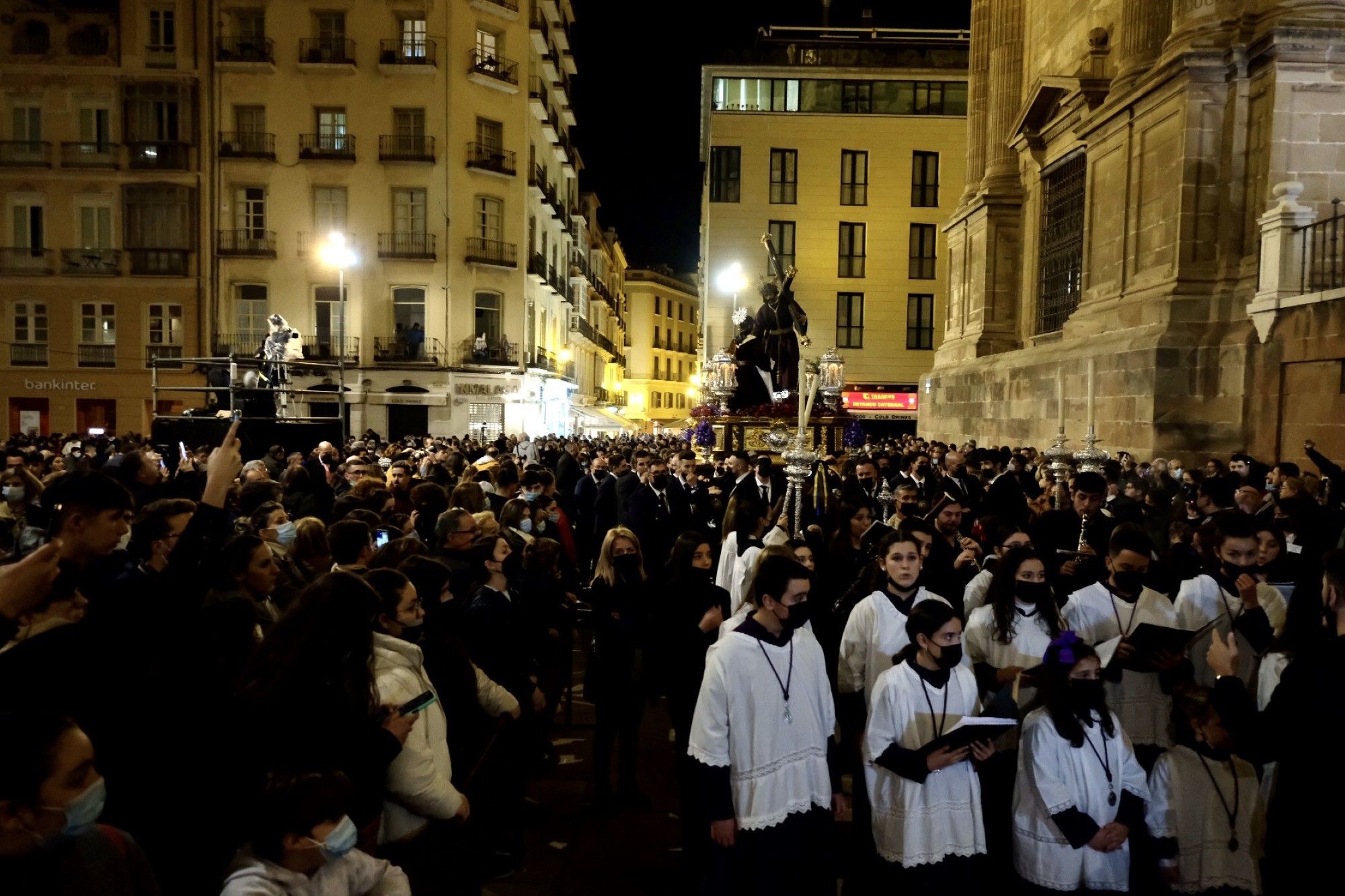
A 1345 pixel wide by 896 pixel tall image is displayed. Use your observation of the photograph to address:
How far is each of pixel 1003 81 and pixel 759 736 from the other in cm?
2230

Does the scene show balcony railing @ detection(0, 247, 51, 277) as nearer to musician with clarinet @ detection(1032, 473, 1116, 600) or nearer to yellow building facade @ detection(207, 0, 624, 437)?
yellow building facade @ detection(207, 0, 624, 437)

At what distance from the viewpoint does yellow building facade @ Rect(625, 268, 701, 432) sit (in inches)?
2938

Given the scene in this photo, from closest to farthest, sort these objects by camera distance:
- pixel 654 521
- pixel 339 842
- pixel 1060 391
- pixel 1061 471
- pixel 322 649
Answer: pixel 339 842 < pixel 322 649 < pixel 1061 471 < pixel 654 521 < pixel 1060 391

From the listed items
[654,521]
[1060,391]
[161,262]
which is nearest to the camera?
[654,521]

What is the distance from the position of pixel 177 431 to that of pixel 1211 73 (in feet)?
51.6

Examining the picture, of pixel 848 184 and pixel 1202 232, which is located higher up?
pixel 848 184

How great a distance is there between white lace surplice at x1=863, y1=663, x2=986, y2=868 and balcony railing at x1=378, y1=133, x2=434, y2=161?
3189 cm

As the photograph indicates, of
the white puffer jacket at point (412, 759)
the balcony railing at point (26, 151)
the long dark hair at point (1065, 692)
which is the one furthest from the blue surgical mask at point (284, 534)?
the balcony railing at point (26, 151)

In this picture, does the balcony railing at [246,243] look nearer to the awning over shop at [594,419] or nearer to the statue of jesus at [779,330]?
the awning over shop at [594,419]

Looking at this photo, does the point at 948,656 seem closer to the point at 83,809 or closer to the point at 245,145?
the point at 83,809

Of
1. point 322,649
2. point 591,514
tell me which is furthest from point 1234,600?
point 591,514

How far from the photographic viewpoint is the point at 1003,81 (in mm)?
22031

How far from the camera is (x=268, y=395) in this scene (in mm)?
15773

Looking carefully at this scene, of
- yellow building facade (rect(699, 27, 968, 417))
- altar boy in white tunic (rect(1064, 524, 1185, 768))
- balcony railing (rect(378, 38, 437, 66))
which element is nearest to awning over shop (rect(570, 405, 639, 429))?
yellow building facade (rect(699, 27, 968, 417))
